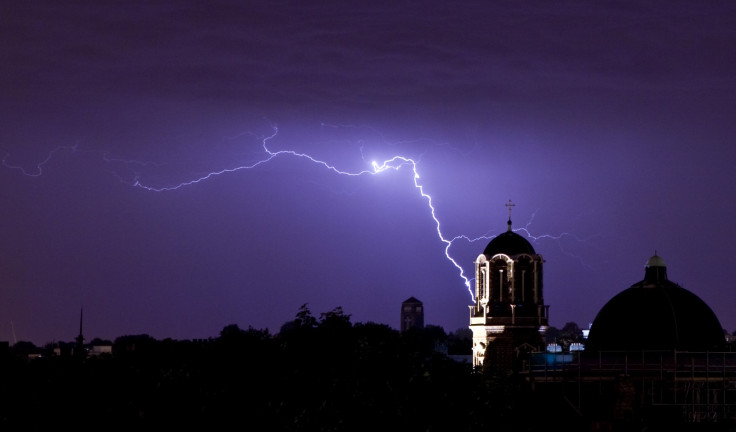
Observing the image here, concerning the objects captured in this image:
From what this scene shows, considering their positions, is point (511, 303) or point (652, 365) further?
point (511, 303)

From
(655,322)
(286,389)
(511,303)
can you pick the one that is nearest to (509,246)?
(511,303)

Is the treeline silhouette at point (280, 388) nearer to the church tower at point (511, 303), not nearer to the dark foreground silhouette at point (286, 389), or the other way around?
the dark foreground silhouette at point (286, 389)

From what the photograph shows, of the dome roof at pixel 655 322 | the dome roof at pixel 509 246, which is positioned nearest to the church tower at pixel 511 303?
the dome roof at pixel 509 246

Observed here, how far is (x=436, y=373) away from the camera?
86000 millimetres

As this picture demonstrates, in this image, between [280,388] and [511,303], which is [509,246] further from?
[280,388]

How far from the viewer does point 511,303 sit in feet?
383

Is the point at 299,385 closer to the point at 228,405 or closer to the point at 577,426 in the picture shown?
the point at 228,405

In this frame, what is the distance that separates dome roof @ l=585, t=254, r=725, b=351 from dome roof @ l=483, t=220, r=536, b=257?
9.12m

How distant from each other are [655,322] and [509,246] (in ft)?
46.8

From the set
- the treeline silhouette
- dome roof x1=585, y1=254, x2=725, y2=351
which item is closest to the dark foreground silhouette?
the treeline silhouette

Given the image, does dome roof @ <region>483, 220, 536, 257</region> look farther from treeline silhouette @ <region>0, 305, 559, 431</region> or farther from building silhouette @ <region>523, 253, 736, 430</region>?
treeline silhouette @ <region>0, 305, 559, 431</region>

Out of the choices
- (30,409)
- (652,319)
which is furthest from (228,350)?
(652,319)

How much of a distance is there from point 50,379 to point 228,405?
660 centimetres

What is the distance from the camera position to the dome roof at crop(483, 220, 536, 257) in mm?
117000
